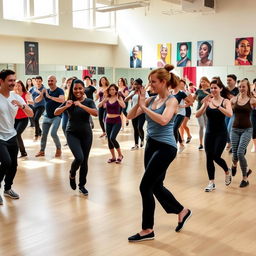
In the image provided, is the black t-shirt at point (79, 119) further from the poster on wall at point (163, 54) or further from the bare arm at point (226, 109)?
the poster on wall at point (163, 54)

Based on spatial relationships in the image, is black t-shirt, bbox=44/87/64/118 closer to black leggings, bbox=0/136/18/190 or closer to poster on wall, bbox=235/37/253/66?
black leggings, bbox=0/136/18/190

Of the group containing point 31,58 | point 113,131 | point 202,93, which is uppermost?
point 31,58

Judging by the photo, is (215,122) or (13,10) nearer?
(215,122)

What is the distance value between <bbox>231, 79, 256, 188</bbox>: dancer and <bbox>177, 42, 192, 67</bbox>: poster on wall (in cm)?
882

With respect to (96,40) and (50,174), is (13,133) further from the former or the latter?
(96,40)

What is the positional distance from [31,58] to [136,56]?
423cm

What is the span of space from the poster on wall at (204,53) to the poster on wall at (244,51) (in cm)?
96

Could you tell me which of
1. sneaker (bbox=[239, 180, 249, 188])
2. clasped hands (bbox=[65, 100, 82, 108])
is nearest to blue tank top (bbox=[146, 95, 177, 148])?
clasped hands (bbox=[65, 100, 82, 108])

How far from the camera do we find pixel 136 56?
51.6 ft

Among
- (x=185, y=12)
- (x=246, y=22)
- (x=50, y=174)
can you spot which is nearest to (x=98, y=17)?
(x=185, y=12)

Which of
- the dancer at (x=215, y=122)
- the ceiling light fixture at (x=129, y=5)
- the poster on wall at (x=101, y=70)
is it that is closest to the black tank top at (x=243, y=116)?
the dancer at (x=215, y=122)

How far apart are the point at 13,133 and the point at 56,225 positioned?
1.26 m

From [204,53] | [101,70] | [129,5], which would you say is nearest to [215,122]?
[129,5]

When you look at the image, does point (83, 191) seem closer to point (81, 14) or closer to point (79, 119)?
point (79, 119)
